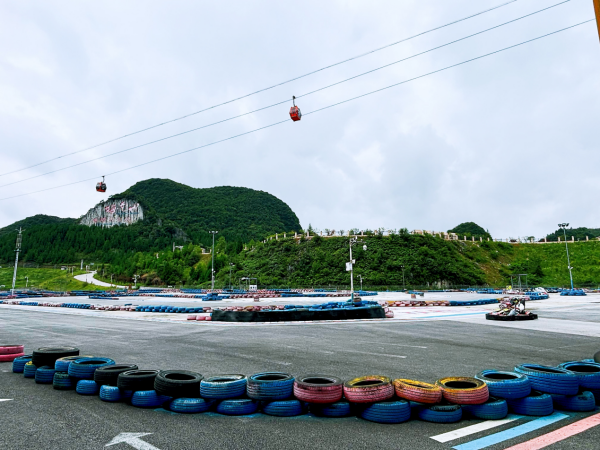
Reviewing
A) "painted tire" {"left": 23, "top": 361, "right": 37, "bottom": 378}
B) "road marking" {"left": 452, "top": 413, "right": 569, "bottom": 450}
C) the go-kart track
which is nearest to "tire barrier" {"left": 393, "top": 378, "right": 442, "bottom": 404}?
the go-kart track

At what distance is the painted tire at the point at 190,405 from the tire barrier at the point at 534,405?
14.2 feet

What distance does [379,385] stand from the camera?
492 cm

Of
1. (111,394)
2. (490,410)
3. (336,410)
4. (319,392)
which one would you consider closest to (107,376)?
(111,394)

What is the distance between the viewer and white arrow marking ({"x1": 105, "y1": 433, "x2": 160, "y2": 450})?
3.83m

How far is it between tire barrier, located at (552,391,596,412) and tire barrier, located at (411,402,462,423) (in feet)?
5.52

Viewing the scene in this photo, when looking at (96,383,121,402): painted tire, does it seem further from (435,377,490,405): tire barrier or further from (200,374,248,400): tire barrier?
→ (435,377,490,405): tire barrier

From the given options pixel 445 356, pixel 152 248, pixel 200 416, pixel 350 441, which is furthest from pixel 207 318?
pixel 152 248

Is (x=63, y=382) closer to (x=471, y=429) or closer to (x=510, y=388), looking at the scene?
(x=471, y=429)

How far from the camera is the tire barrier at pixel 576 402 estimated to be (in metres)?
5.02

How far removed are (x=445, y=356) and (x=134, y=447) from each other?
24.0 feet

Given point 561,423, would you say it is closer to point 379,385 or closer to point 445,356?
point 379,385

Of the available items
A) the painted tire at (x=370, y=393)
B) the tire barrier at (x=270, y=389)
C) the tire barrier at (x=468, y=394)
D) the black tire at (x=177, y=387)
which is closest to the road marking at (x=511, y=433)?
the tire barrier at (x=468, y=394)

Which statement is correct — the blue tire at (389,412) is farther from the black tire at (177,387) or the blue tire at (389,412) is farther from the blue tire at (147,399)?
the blue tire at (147,399)

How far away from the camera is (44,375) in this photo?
267 inches
